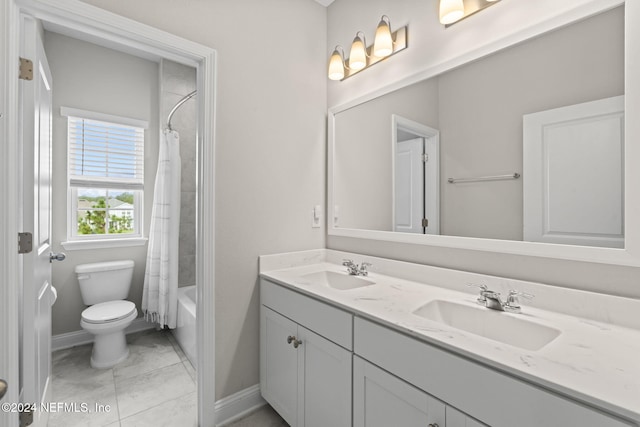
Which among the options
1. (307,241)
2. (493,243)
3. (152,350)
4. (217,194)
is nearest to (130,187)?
(152,350)

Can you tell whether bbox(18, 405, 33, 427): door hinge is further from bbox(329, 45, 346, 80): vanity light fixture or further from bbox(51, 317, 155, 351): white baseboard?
bbox(329, 45, 346, 80): vanity light fixture

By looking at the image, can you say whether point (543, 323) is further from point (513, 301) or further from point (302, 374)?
point (302, 374)

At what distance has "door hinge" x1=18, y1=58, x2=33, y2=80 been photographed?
118cm

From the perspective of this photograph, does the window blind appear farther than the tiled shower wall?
No

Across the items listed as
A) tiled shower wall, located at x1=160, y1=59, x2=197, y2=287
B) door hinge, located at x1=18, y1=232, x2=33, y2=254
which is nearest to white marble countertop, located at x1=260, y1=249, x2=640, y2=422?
door hinge, located at x1=18, y1=232, x2=33, y2=254

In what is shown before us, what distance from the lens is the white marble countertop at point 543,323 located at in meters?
0.67

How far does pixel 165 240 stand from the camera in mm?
2496

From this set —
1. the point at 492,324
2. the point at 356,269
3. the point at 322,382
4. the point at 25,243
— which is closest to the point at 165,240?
the point at 25,243

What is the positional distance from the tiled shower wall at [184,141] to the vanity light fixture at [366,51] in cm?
155

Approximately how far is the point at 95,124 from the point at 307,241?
2.30 m

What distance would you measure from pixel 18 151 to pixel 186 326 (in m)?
1.63

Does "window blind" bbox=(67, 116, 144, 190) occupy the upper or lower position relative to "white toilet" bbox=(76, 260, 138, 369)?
upper

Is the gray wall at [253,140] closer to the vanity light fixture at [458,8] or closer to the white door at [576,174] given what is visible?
the vanity light fixture at [458,8]

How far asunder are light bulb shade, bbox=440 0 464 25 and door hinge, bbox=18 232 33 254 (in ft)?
6.63
